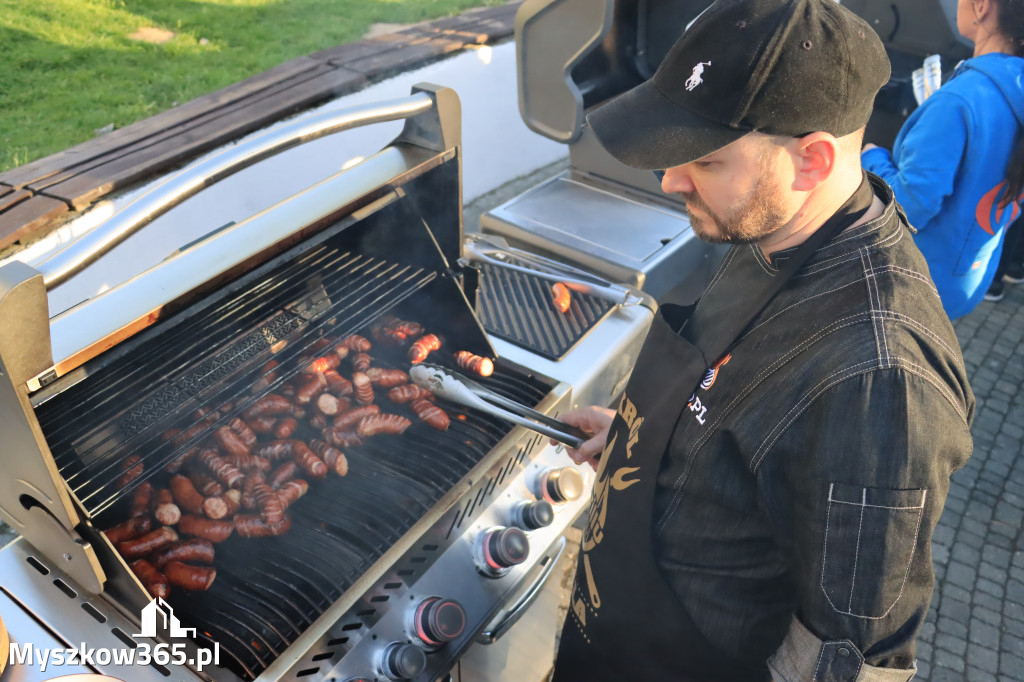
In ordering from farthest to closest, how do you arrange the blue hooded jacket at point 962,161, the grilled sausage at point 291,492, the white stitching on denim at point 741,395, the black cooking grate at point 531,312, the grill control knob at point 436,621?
the blue hooded jacket at point 962,161
the black cooking grate at point 531,312
the grilled sausage at point 291,492
the grill control knob at point 436,621
the white stitching on denim at point 741,395

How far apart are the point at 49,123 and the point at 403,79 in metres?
2.45

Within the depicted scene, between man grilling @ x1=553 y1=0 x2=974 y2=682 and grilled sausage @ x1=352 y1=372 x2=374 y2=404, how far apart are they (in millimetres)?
935

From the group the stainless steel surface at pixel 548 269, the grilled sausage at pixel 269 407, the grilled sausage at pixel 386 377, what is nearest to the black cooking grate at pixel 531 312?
the stainless steel surface at pixel 548 269

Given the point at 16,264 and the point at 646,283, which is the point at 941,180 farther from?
the point at 16,264

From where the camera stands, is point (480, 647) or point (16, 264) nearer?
point (16, 264)

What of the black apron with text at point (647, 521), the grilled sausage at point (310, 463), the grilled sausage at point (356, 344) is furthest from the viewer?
the grilled sausage at point (356, 344)

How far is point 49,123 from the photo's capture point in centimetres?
504

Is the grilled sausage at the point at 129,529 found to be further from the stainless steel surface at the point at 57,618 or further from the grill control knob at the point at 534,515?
the grill control knob at the point at 534,515

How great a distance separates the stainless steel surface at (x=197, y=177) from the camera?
4.63 ft

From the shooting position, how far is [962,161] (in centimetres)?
301

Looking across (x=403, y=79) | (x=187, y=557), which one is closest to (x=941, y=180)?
(x=187, y=557)

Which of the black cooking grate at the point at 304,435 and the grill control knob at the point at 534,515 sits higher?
the black cooking grate at the point at 304,435

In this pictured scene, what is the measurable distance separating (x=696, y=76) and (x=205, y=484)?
5.40 feet

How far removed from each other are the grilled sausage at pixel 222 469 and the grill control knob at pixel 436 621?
63cm
